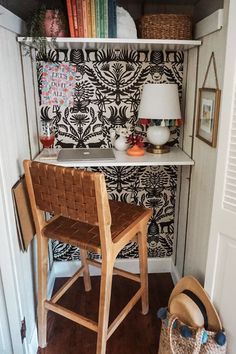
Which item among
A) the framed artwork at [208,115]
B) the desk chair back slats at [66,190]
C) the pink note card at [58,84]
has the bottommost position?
the desk chair back slats at [66,190]

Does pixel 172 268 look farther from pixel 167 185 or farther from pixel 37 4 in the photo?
pixel 37 4

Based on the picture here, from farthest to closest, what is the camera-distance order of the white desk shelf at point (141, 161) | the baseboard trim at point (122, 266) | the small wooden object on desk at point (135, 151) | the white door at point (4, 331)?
the baseboard trim at point (122, 266)
the small wooden object on desk at point (135, 151)
the white desk shelf at point (141, 161)
the white door at point (4, 331)

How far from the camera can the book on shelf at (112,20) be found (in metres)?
1.55

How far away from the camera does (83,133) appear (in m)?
2.06

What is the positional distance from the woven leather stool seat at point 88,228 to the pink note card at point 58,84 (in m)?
0.80

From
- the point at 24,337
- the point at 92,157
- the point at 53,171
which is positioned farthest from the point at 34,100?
the point at 24,337

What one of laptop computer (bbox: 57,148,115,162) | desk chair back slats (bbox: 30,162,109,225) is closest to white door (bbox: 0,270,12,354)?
desk chair back slats (bbox: 30,162,109,225)

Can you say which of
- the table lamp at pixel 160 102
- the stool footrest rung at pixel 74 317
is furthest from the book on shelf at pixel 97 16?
the stool footrest rung at pixel 74 317

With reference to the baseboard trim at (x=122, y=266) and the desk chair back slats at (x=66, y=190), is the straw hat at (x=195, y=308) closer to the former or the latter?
the desk chair back slats at (x=66, y=190)

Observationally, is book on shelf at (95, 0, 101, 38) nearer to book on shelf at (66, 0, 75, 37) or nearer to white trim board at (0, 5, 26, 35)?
book on shelf at (66, 0, 75, 37)

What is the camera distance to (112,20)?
1566 mm

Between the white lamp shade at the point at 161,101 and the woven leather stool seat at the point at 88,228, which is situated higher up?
the white lamp shade at the point at 161,101

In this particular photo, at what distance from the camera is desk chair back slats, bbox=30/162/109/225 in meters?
1.26

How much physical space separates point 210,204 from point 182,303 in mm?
499
